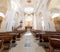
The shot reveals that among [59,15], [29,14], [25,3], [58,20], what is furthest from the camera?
[29,14]

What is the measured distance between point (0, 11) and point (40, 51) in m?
10.1

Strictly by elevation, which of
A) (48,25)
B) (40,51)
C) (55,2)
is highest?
(55,2)

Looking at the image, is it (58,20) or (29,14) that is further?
(29,14)

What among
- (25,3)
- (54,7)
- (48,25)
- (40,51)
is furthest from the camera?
(25,3)

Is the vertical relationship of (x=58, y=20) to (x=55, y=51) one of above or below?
above

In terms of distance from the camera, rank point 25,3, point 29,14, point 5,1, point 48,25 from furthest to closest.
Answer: point 29,14 → point 25,3 → point 5,1 → point 48,25

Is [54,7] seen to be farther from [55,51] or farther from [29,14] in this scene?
[29,14]

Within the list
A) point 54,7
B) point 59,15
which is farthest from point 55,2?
point 59,15

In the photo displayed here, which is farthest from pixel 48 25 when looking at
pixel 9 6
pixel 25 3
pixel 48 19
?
pixel 25 3

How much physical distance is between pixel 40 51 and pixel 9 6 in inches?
337

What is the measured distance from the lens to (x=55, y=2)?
12.3 meters

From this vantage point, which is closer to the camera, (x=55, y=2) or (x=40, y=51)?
(x=40, y=51)

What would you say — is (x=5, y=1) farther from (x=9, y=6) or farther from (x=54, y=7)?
(x=54, y=7)

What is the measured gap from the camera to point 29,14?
28375 mm
